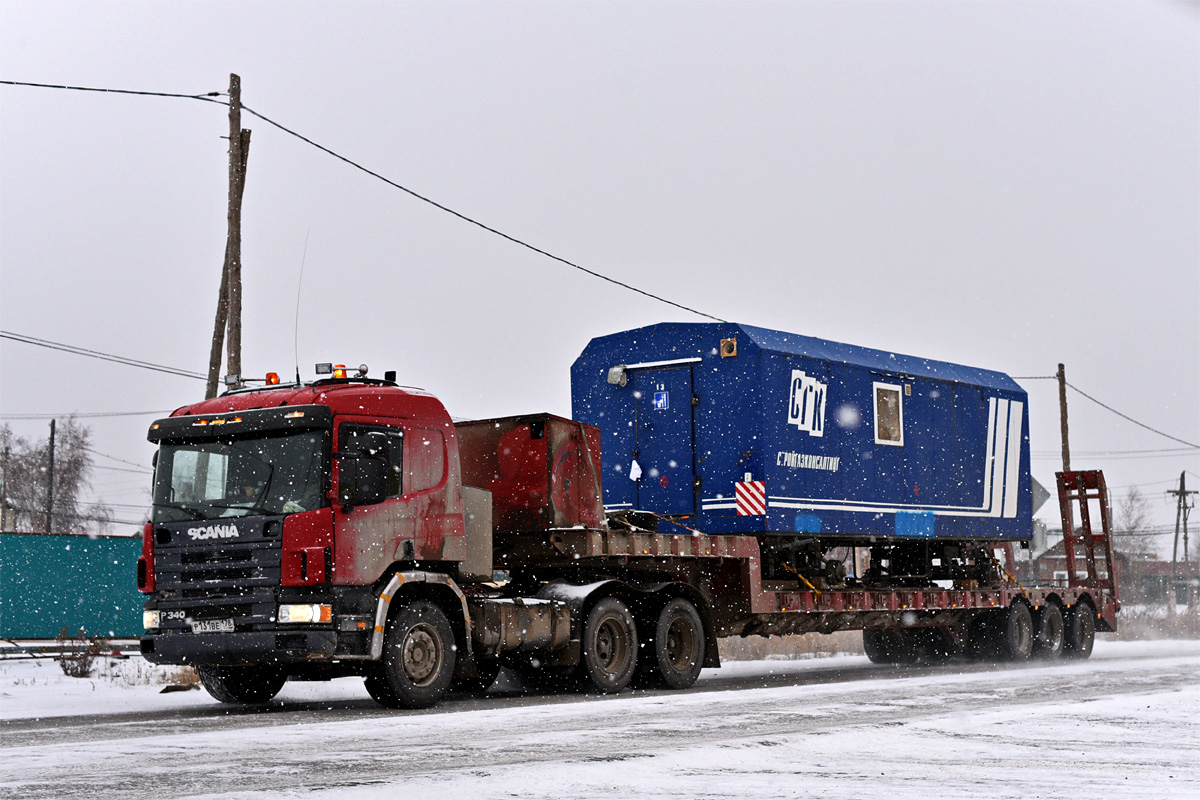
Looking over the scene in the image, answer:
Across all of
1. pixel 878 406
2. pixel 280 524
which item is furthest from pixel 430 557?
pixel 878 406

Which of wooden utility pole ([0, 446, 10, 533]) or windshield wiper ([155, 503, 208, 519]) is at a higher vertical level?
wooden utility pole ([0, 446, 10, 533])

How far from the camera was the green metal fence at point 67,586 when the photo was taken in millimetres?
27016

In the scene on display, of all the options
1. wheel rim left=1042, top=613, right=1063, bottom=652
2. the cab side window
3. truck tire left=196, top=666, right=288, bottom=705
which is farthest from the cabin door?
wheel rim left=1042, top=613, right=1063, bottom=652

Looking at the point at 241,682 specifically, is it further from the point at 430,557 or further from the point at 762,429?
the point at 762,429

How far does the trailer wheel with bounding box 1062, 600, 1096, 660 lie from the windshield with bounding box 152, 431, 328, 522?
54.0ft

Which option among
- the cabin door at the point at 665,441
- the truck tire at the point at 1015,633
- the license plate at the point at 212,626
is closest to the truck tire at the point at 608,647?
the cabin door at the point at 665,441

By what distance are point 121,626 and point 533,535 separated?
53.5 feet

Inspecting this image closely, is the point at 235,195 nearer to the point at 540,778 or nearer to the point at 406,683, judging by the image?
the point at 406,683

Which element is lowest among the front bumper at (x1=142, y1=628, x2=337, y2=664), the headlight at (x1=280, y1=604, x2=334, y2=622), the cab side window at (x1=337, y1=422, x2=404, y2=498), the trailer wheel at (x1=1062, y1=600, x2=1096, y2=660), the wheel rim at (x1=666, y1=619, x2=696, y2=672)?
the trailer wheel at (x1=1062, y1=600, x2=1096, y2=660)

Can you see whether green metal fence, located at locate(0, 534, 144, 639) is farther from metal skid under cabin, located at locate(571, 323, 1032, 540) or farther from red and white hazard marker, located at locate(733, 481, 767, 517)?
red and white hazard marker, located at locate(733, 481, 767, 517)

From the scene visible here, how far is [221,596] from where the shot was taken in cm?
1234

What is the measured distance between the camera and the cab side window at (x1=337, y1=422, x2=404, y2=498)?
1247cm

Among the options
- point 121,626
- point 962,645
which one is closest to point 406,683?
point 962,645

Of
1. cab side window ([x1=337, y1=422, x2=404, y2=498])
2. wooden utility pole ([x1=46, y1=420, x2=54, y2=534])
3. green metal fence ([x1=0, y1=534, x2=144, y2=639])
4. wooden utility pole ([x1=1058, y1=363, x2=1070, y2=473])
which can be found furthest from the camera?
wooden utility pole ([x1=46, y1=420, x2=54, y2=534])
